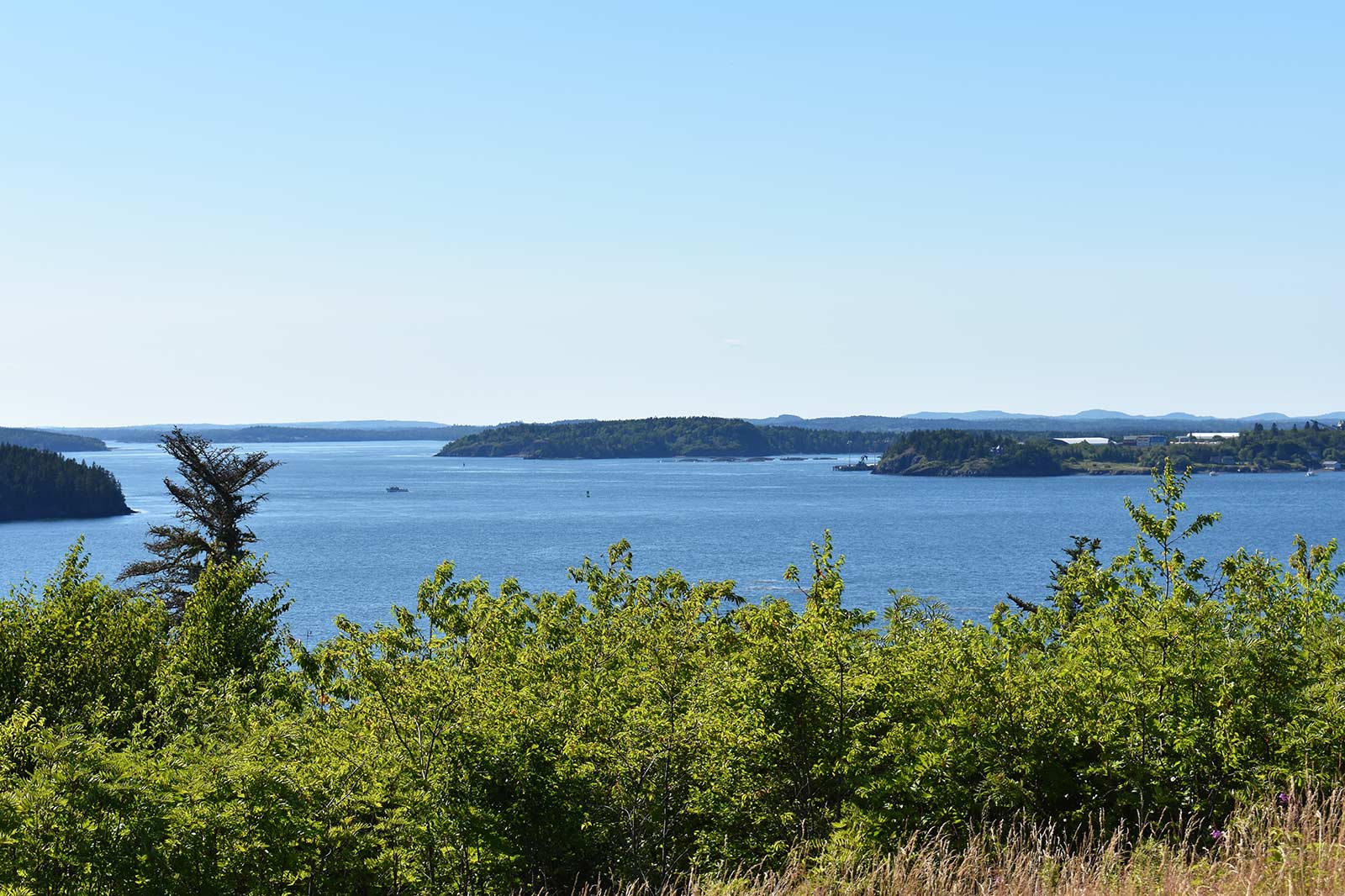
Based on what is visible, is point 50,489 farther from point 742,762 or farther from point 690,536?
point 742,762

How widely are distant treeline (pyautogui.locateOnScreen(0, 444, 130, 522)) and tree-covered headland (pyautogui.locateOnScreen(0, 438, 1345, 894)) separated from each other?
169m

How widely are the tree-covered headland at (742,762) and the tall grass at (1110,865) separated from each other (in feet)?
0.22

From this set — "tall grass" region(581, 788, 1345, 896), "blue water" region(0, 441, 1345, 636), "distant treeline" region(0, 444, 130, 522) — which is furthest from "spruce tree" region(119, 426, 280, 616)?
"distant treeline" region(0, 444, 130, 522)

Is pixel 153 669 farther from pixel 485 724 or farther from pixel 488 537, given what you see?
pixel 488 537

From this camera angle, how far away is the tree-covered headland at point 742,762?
9.23 meters

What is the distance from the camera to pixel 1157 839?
32.3ft

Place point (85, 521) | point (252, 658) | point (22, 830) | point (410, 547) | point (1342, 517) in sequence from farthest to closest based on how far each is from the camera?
point (85, 521)
point (1342, 517)
point (410, 547)
point (252, 658)
point (22, 830)

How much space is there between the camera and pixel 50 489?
541ft

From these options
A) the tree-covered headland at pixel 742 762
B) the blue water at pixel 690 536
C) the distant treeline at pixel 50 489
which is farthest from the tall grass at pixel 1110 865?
the distant treeline at pixel 50 489

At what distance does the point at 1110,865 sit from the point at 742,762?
3.29 m

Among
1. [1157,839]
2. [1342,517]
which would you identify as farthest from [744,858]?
[1342,517]

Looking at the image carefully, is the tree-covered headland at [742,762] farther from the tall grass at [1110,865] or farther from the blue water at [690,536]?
the blue water at [690,536]

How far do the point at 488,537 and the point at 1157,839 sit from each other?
11645 centimetres

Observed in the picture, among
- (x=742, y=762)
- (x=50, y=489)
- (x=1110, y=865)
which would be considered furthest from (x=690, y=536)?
(x=1110, y=865)
